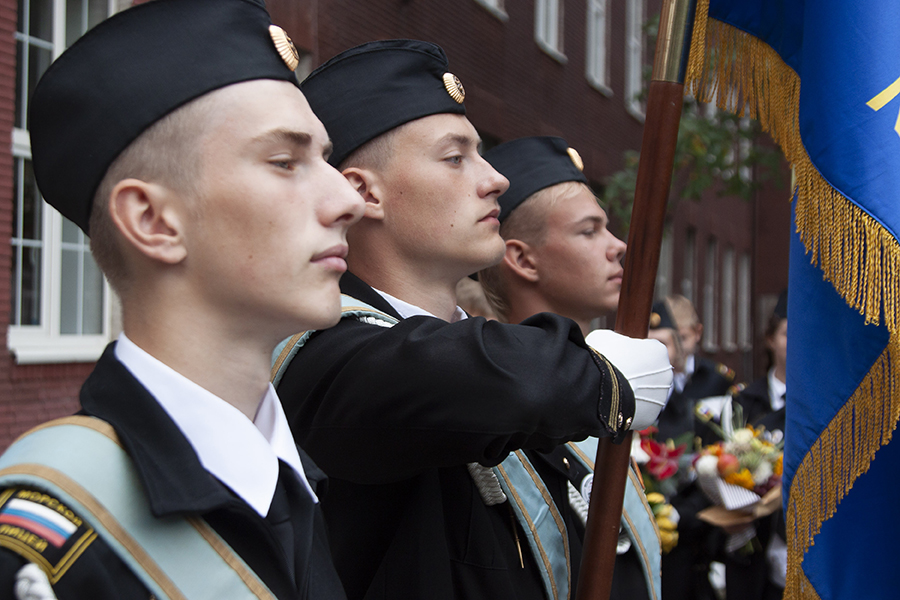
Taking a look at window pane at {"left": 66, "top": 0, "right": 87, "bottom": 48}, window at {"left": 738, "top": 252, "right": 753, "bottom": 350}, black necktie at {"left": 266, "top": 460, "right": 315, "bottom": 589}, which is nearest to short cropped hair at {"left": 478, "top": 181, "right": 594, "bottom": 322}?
black necktie at {"left": 266, "top": 460, "right": 315, "bottom": 589}

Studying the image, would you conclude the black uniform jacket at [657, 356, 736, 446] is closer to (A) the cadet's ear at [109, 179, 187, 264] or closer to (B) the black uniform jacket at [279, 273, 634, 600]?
(B) the black uniform jacket at [279, 273, 634, 600]

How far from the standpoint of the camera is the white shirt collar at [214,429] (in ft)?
4.46

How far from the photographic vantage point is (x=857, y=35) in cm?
211

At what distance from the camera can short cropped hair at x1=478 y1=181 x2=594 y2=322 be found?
2.98 meters

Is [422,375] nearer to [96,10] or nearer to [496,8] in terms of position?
[96,10]

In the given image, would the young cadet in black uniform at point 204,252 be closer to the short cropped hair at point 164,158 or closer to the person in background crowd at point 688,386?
the short cropped hair at point 164,158

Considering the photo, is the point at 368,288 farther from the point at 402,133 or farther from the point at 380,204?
the point at 402,133

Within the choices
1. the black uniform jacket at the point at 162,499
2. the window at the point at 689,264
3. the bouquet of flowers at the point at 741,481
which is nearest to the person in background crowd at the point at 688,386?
the bouquet of flowers at the point at 741,481

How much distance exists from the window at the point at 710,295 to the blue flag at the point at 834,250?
20.4 meters

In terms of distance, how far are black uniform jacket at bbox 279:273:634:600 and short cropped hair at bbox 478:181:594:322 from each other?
1.14m

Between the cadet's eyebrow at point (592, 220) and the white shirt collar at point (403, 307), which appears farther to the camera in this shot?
the cadet's eyebrow at point (592, 220)

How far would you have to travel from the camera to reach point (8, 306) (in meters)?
5.44

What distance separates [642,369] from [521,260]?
1150 millimetres

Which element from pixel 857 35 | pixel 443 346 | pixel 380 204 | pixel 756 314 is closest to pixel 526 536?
pixel 443 346
